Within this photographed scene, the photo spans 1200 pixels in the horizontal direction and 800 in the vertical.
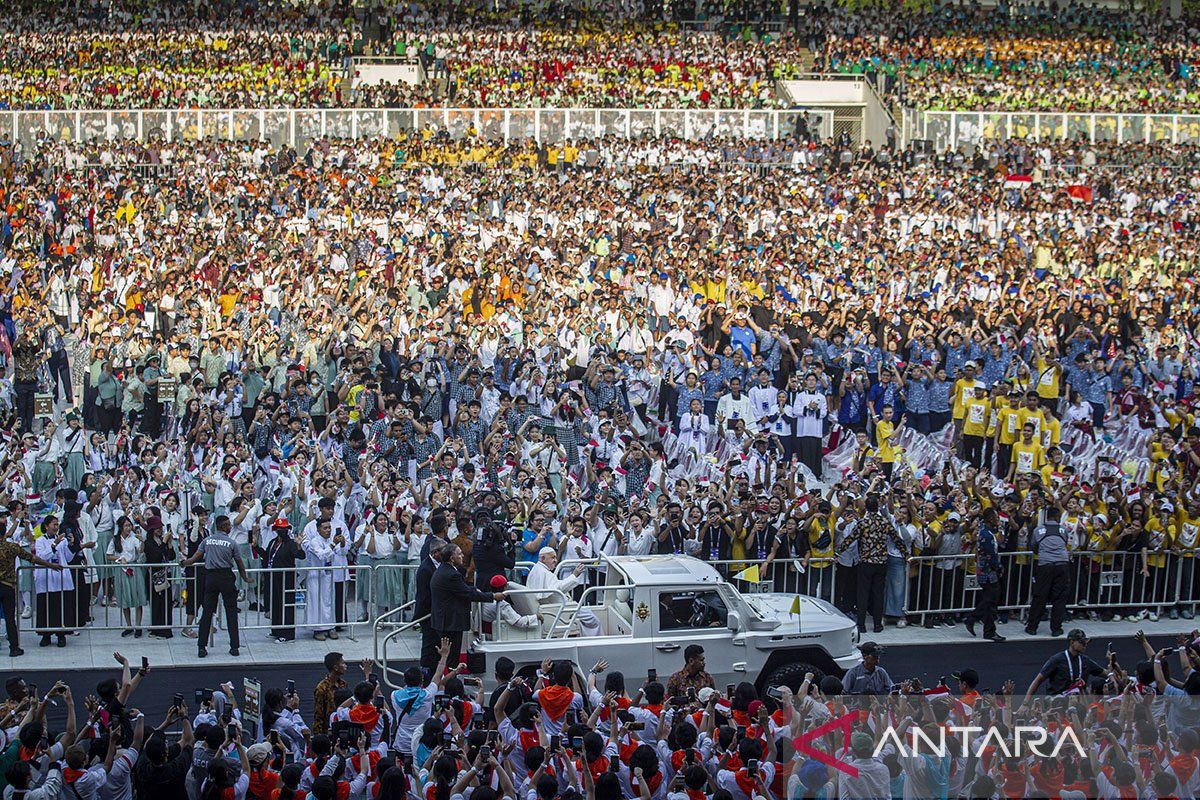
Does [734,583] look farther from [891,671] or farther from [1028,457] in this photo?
[1028,457]

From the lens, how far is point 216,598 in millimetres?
16328

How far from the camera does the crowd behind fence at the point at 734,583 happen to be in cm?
1680

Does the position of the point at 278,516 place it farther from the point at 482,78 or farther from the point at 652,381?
the point at 482,78

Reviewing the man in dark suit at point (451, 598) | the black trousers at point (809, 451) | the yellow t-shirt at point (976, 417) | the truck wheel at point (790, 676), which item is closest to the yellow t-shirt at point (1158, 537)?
the yellow t-shirt at point (976, 417)

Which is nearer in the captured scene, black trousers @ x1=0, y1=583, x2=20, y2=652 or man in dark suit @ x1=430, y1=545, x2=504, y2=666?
man in dark suit @ x1=430, y1=545, x2=504, y2=666

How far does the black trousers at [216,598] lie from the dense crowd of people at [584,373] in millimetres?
88

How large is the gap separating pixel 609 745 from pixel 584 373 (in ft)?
42.8

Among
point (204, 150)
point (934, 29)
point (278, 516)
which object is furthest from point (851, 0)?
point (278, 516)

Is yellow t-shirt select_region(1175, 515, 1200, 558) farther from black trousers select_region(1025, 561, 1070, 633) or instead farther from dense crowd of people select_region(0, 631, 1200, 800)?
dense crowd of people select_region(0, 631, 1200, 800)

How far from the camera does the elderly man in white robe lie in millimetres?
14609

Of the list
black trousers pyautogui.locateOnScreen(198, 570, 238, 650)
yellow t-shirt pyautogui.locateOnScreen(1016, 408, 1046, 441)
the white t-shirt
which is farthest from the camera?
yellow t-shirt pyautogui.locateOnScreen(1016, 408, 1046, 441)

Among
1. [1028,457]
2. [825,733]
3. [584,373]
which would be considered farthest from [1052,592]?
[825,733]

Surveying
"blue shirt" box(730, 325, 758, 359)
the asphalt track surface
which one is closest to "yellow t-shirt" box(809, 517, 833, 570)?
the asphalt track surface

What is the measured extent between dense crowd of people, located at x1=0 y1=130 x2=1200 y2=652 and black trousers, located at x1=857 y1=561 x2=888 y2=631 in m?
0.04
